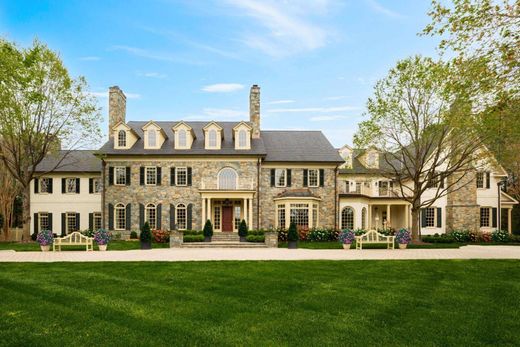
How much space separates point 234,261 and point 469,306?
338 inches

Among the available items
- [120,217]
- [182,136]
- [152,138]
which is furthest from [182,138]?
[120,217]

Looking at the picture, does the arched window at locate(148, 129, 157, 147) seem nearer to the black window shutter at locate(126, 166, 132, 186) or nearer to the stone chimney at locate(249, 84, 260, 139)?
the black window shutter at locate(126, 166, 132, 186)

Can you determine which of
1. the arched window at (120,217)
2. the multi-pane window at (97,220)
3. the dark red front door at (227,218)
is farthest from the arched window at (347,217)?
the multi-pane window at (97,220)

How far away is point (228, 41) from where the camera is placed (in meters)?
15.6

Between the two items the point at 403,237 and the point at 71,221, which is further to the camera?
the point at 71,221

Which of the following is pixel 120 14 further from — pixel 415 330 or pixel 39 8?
pixel 415 330

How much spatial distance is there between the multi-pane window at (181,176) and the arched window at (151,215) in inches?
99.1

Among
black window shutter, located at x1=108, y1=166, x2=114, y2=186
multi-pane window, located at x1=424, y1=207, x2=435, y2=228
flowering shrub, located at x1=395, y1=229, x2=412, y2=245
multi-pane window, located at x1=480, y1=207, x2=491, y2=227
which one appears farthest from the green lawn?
multi-pane window, located at x1=480, y1=207, x2=491, y2=227

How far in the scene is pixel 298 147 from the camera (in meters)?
30.4

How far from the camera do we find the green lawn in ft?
20.1

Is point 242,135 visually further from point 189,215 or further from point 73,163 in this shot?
point 73,163

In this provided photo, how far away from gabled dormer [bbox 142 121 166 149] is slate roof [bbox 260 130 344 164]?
8.12 meters


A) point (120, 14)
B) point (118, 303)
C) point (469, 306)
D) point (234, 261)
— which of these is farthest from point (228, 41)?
point (469, 306)

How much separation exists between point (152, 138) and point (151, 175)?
9.12ft
